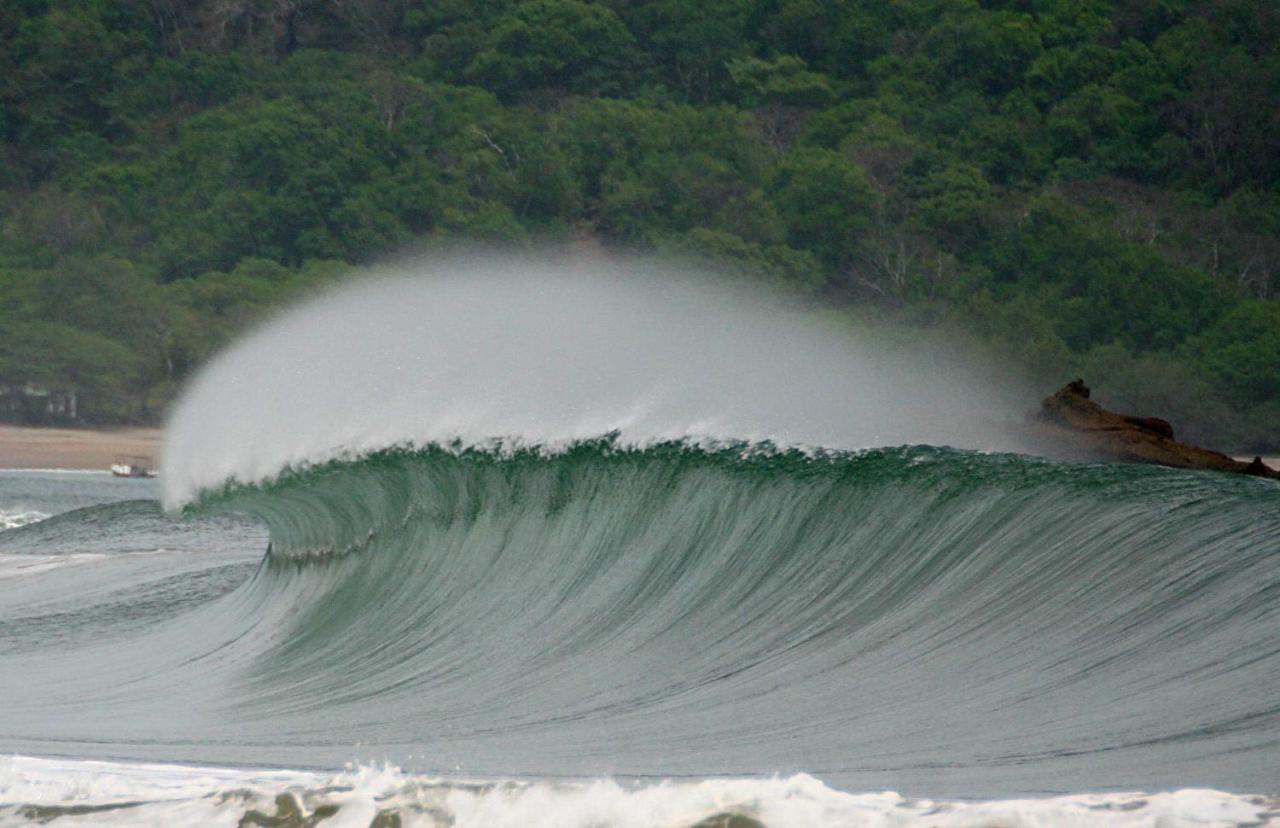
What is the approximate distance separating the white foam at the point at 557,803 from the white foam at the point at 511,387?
5485 mm

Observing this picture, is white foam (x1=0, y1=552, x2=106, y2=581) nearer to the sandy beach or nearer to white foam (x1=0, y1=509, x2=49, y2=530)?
white foam (x1=0, y1=509, x2=49, y2=530)

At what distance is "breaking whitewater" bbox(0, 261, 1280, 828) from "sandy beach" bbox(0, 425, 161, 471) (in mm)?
34905

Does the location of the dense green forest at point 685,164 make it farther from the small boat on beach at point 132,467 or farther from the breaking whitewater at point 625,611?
the breaking whitewater at point 625,611

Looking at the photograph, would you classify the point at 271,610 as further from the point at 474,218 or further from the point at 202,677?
the point at 474,218

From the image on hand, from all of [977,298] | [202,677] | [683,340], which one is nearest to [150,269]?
[977,298]

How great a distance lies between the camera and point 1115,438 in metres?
11.9

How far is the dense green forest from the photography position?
53.2m

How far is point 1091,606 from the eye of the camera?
25.3ft

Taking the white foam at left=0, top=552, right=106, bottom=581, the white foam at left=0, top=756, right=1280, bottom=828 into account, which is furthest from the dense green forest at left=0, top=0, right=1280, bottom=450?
the white foam at left=0, top=756, right=1280, bottom=828

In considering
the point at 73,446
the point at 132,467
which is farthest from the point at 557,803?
the point at 73,446

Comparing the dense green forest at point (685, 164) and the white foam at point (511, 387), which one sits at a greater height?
the dense green forest at point (685, 164)

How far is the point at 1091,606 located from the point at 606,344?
6748 mm

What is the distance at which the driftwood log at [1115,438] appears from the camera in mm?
11547

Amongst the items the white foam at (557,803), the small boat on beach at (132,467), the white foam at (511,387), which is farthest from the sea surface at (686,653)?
the small boat on beach at (132,467)
